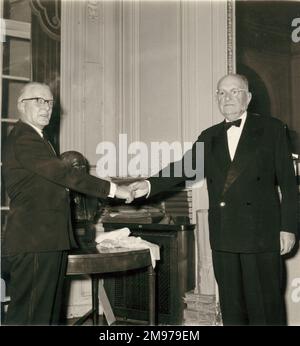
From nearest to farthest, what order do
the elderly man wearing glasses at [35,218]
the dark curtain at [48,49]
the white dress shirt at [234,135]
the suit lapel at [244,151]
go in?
the elderly man wearing glasses at [35,218] < the suit lapel at [244,151] < the white dress shirt at [234,135] < the dark curtain at [48,49]

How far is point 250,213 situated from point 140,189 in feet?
3.26

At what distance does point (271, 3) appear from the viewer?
4453mm

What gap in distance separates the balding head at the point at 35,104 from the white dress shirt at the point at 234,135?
1156mm

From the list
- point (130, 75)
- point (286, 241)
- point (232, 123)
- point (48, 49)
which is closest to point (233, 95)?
point (232, 123)

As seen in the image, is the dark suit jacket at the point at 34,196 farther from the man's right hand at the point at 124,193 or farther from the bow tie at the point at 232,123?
the bow tie at the point at 232,123

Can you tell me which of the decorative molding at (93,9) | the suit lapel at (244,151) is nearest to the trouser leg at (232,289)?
the suit lapel at (244,151)

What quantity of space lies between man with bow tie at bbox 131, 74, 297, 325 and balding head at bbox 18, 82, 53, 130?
1.09 metres

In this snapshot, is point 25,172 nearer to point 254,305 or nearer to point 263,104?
point 254,305

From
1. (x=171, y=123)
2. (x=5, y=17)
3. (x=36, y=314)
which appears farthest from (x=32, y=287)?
(x=5, y=17)

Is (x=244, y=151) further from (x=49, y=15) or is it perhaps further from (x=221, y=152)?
(x=49, y=15)

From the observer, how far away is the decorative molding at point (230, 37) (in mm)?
4168

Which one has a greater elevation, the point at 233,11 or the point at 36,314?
the point at 233,11

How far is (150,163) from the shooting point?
459cm
